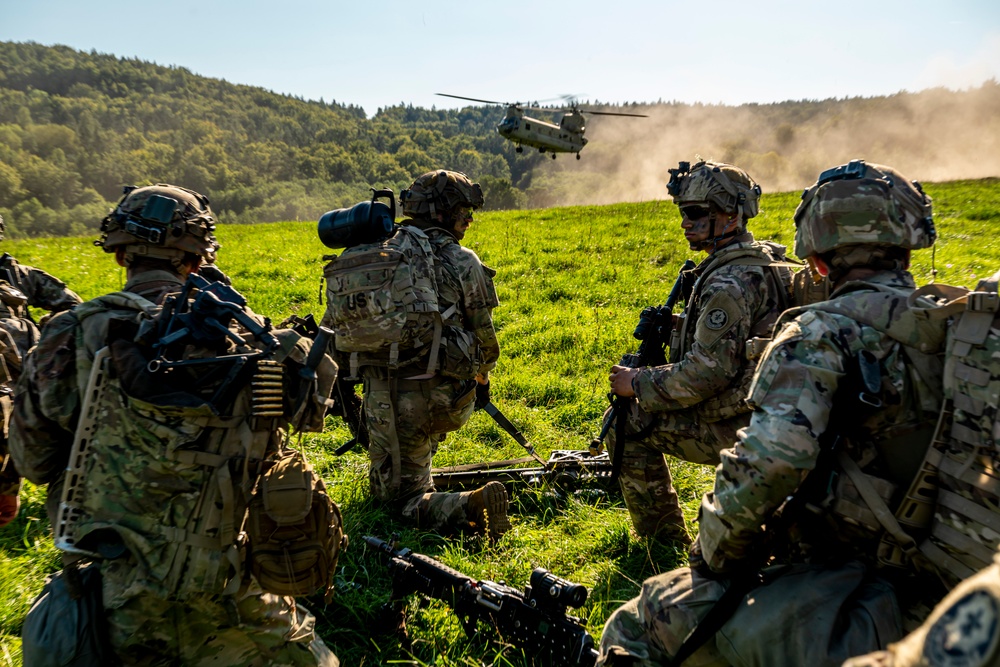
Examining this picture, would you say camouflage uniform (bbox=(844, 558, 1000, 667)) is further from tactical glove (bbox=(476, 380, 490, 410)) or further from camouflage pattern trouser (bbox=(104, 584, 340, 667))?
tactical glove (bbox=(476, 380, 490, 410))

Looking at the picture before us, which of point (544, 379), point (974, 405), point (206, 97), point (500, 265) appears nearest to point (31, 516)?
point (544, 379)

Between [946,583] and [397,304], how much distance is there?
12.0ft

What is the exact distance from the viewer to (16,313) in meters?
4.98

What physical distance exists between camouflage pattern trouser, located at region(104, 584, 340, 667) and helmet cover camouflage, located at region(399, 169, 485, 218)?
320 centimetres

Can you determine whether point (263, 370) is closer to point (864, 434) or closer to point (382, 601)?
point (382, 601)

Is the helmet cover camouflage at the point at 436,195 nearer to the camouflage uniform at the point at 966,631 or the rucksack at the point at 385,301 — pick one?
the rucksack at the point at 385,301

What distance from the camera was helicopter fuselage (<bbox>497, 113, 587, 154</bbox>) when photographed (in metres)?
27.9

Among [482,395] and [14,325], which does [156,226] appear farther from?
[482,395]

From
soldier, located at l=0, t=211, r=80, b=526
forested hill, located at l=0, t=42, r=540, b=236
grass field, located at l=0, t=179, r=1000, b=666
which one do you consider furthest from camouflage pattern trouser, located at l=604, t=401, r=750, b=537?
forested hill, located at l=0, t=42, r=540, b=236

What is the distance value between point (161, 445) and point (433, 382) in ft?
8.65

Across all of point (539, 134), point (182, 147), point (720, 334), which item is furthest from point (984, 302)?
point (182, 147)

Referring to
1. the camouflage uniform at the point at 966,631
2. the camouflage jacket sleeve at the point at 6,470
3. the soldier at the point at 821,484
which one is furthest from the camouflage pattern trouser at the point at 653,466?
the camouflage jacket sleeve at the point at 6,470

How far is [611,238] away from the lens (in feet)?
48.0

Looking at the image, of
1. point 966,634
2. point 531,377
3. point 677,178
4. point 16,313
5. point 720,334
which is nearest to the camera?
point 966,634
